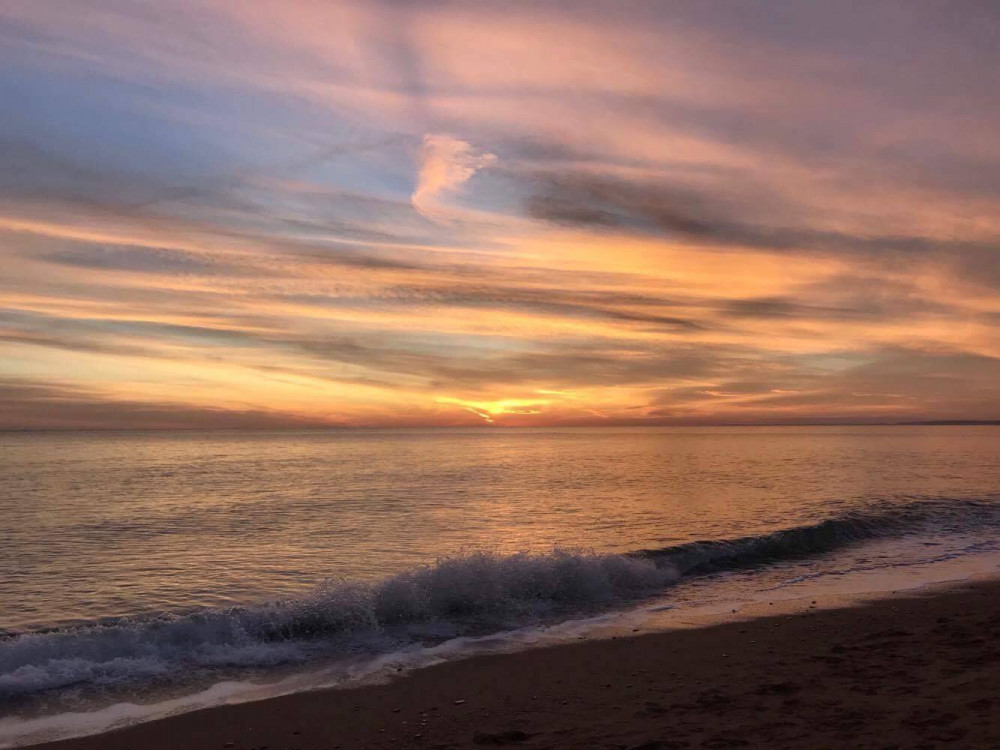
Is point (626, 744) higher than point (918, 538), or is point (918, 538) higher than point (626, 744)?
point (626, 744)

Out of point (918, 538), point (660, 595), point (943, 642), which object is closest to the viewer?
point (943, 642)

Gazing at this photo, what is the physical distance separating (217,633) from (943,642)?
39.7ft

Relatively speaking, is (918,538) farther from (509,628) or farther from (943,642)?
(509,628)

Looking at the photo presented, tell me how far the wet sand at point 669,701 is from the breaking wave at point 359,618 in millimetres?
2427

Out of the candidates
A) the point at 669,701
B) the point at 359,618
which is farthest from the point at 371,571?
the point at 669,701

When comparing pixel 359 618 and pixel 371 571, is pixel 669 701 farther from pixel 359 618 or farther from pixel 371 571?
pixel 371 571

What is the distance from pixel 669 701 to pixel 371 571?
11160 mm

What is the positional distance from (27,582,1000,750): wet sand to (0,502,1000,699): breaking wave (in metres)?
2.43

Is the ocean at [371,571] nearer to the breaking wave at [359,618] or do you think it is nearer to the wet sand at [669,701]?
the breaking wave at [359,618]

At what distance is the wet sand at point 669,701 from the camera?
7171 millimetres

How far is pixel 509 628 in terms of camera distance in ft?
43.8

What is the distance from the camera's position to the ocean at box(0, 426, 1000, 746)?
1079 cm

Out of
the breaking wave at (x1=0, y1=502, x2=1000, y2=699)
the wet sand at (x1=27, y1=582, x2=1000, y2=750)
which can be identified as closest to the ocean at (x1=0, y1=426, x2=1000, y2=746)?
the breaking wave at (x1=0, y1=502, x2=1000, y2=699)

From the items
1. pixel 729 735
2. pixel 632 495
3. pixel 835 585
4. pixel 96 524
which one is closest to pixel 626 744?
pixel 729 735
